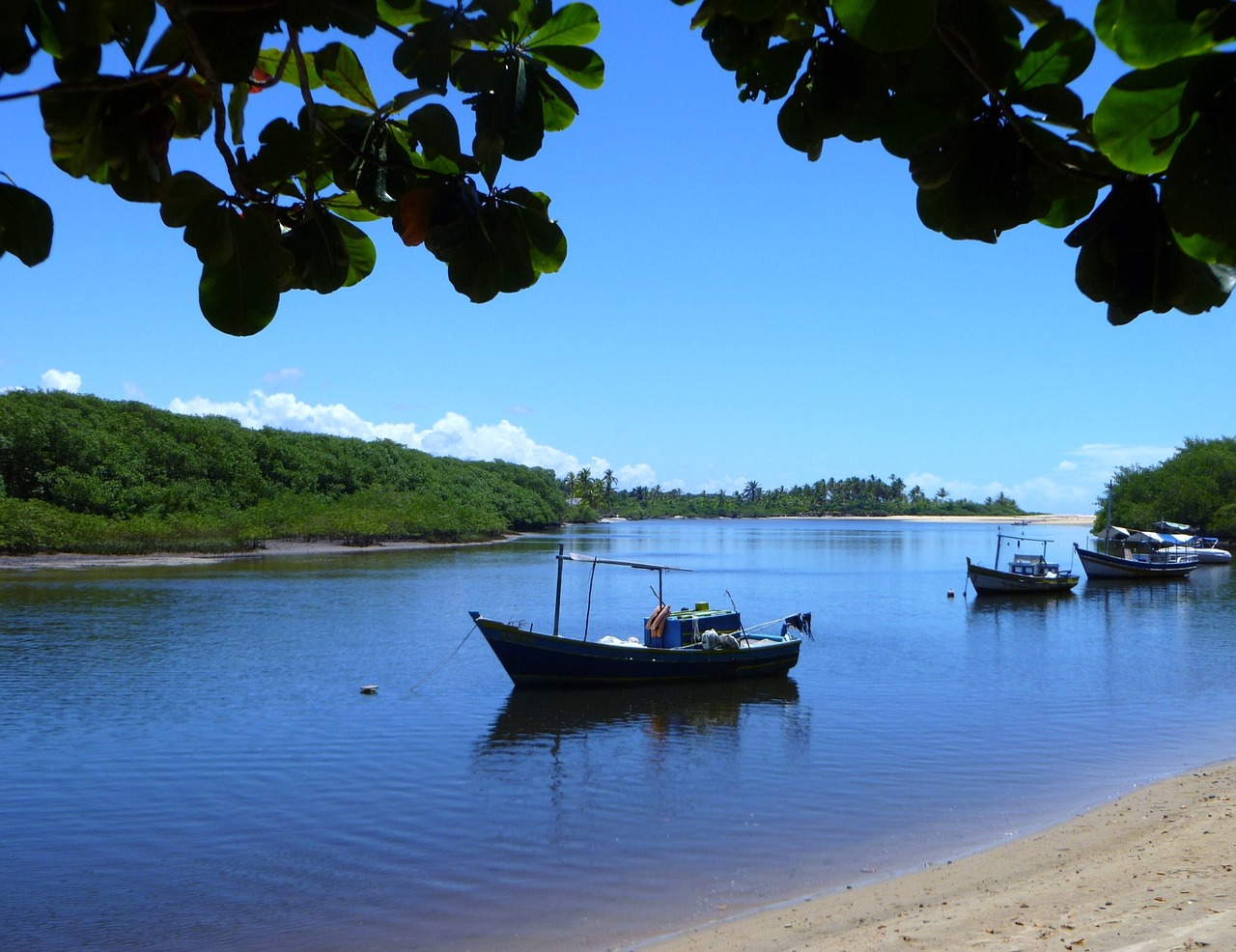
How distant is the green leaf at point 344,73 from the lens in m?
1.59

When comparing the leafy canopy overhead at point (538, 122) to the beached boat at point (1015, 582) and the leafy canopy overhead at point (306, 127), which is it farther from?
the beached boat at point (1015, 582)

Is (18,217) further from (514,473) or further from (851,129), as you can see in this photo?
(514,473)

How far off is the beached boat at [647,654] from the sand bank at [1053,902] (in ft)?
29.9

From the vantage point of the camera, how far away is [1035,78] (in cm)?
116

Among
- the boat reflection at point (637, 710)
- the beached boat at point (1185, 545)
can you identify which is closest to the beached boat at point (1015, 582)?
the beached boat at point (1185, 545)

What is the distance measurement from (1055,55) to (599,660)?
18.0m

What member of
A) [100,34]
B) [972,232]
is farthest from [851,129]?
[100,34]

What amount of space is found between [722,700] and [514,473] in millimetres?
96783

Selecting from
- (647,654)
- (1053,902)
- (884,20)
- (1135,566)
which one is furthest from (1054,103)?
(1135,566)

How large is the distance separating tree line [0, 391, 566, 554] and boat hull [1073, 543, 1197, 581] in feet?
155

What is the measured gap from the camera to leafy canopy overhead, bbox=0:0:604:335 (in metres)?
1.29

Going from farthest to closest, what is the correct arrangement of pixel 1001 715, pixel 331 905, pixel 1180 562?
1. pixel 1180 562
2. pixel 1001 715
3. pixel 331 905

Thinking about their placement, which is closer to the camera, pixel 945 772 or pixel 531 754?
pixel 945 772

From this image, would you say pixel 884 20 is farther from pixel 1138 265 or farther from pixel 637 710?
pixel 637 710
